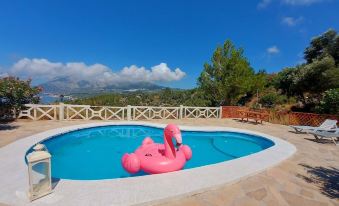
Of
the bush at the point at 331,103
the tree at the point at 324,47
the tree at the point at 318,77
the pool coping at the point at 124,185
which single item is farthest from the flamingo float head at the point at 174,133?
the tree at the point at 324,47

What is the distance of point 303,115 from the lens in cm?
1323

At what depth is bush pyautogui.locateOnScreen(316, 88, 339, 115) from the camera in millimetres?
12180

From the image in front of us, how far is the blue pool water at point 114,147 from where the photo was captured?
6.23 metres

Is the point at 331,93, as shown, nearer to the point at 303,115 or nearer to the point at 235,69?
the point at 303,115

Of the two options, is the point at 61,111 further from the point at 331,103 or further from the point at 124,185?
the point at 331,103

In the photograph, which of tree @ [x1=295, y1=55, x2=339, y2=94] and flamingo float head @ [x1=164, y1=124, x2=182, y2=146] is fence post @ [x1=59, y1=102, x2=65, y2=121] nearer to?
flamingo float head @ [x1=164, y1=124, x2=182, y2=146]

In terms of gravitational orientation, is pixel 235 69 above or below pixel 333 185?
above

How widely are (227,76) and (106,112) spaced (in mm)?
11500

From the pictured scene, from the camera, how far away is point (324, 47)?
20234mm

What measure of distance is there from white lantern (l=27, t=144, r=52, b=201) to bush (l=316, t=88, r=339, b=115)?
14.3 meters

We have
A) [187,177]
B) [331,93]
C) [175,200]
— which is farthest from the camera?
[331,93]

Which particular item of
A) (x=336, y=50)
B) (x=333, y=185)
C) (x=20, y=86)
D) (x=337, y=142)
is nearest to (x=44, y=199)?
(x=333, y=185)

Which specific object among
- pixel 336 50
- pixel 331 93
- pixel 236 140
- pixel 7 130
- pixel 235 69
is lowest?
pixel 236 140

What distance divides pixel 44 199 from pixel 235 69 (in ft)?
61.1
